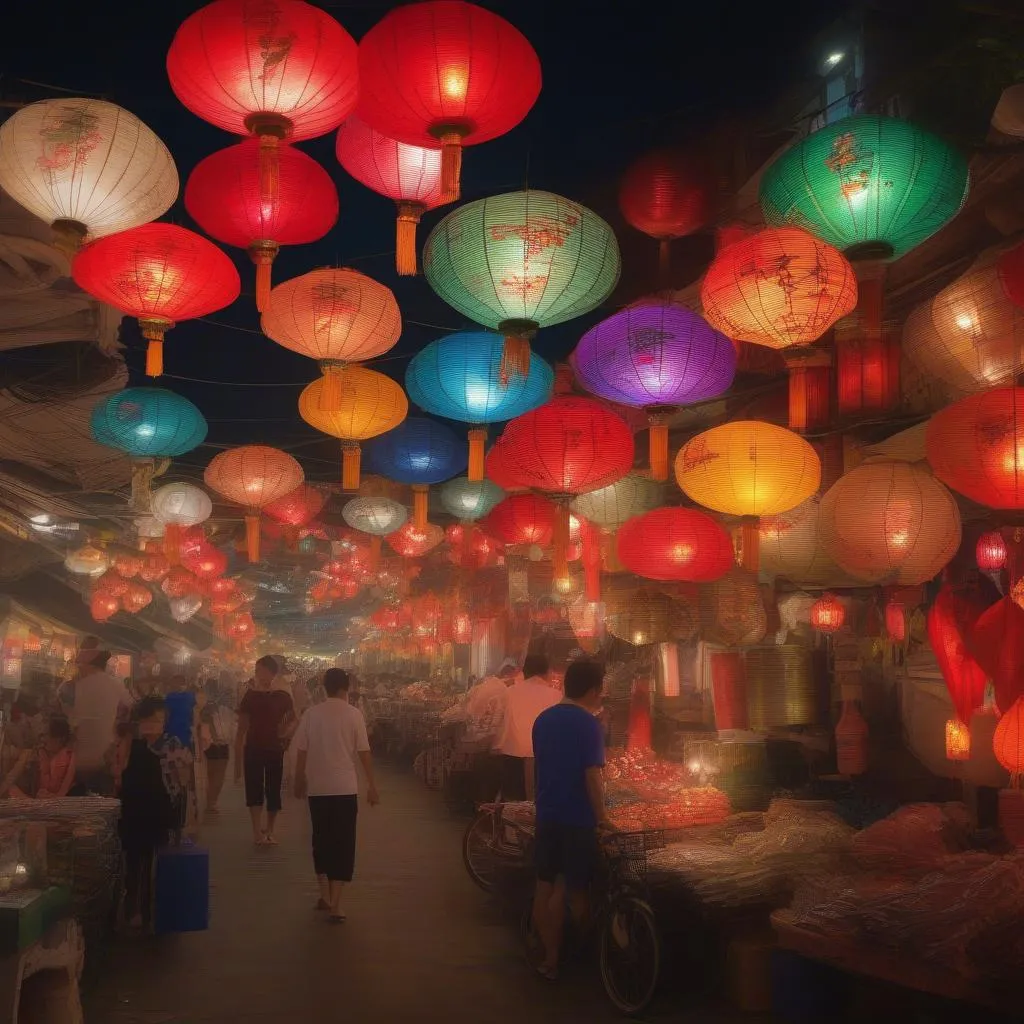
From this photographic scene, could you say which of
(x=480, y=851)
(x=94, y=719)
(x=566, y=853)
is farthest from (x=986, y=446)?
(x=94, y=719)

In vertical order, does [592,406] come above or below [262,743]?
above

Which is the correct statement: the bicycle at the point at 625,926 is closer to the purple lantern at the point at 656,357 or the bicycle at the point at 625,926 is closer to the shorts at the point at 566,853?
the shorts at the point at 566,853

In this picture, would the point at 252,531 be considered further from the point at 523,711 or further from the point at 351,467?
the point at 523,711

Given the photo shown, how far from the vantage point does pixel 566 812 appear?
230 inches

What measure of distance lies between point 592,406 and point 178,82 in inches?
150

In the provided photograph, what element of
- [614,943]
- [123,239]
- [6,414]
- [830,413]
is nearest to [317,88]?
[123,239]

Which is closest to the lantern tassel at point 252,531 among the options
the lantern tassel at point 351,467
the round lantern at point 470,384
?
the lantern tassel at point 351,467

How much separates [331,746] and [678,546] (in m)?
3.28

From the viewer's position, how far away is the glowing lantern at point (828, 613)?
10.5 m

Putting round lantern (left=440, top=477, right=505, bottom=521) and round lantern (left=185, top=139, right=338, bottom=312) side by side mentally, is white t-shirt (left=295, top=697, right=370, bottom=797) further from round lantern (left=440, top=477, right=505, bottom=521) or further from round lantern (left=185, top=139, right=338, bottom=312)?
round lantern (left=440, top=477, right=505, bottom=521)

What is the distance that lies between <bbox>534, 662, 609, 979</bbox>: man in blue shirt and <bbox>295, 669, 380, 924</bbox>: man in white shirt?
1.73 m

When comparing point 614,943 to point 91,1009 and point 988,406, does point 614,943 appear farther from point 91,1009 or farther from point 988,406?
point 988,406

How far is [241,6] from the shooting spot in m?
4.59

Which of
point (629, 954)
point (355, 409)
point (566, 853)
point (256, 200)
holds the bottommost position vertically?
point (629, 954)
